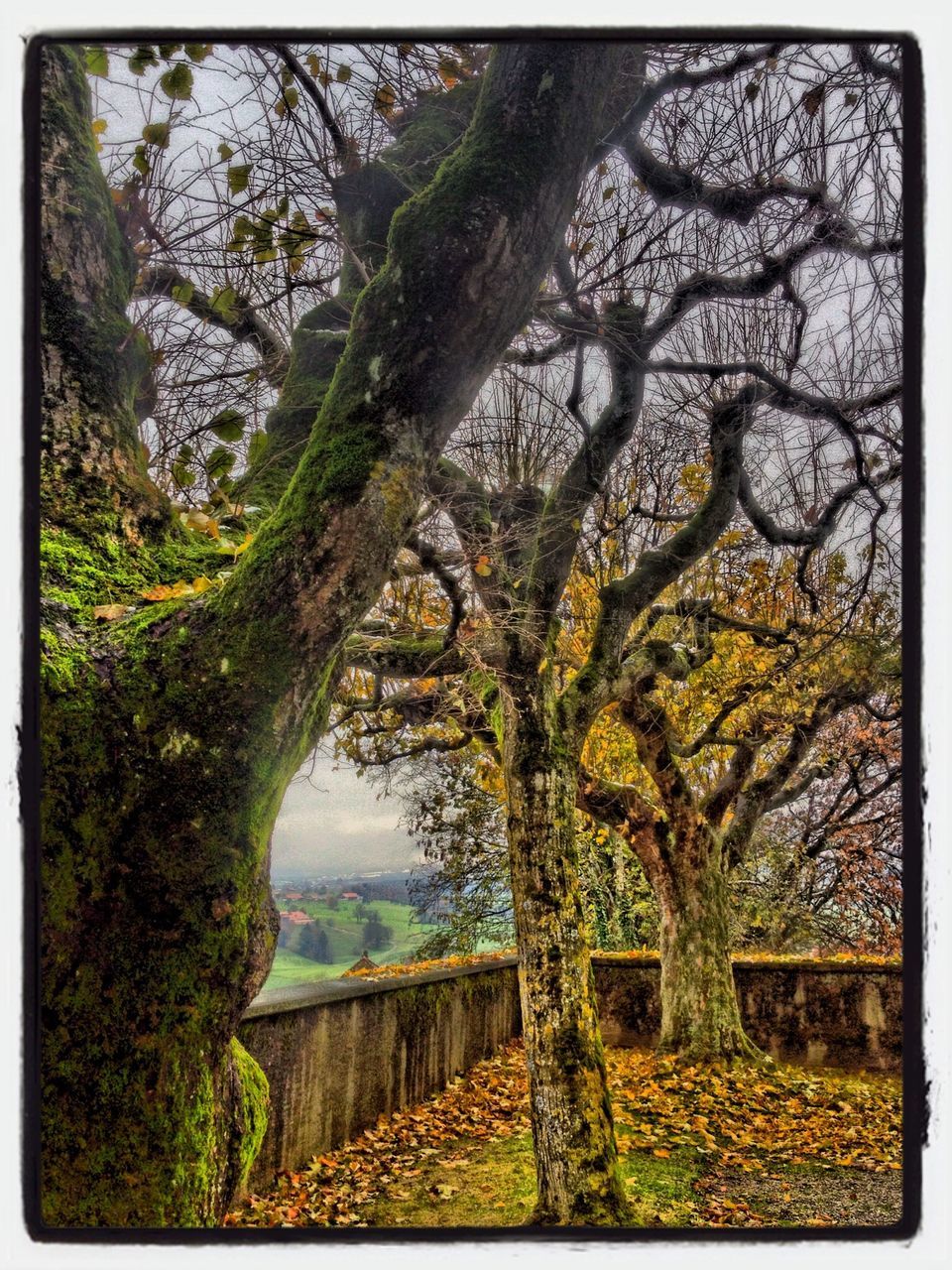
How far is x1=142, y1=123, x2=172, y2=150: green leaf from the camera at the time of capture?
310 centimetres

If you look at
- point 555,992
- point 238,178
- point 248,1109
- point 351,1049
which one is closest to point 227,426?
point 238,178

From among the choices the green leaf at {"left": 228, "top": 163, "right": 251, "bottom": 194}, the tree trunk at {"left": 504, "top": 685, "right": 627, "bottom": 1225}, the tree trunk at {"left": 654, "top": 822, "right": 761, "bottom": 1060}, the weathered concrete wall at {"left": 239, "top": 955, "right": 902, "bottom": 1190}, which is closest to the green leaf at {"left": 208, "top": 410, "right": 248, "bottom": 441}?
the green leaf at {"left": 228, "top": 163, "right": 251, "bottom": 194}

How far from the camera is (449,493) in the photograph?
4910 mm

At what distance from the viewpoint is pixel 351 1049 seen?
6.53m

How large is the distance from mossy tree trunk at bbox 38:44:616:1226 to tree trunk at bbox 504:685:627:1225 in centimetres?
250

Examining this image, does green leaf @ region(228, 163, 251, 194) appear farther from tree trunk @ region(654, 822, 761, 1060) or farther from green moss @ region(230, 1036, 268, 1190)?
tree trunk @ region(654, 822, 761, 1060)

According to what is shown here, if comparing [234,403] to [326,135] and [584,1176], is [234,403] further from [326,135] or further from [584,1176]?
[584,1176]

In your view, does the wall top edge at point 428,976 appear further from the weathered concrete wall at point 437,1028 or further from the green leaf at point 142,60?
the green leaf at point 142,60

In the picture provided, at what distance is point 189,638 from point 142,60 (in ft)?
6.32

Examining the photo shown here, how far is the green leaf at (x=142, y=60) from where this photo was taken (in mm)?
2717

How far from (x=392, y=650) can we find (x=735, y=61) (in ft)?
13.4

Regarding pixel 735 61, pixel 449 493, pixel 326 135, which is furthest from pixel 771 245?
pixel 326 135

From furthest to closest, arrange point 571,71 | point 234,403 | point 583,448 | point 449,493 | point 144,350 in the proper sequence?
point 583,448 < point 449,493 < point 234,403 < point 144,350 < point 571,71

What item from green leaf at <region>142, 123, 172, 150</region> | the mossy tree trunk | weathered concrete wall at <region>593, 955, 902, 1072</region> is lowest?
weathered concrete wall at <region>593, 955, 902, 1072</region>
